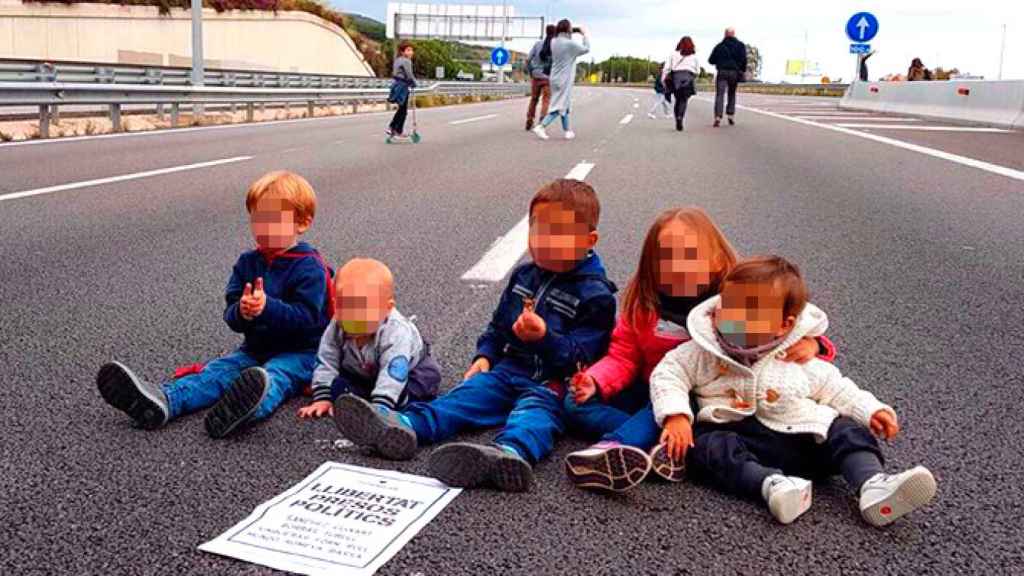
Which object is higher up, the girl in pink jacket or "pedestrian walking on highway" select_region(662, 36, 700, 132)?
"pedestrian walking on highway" select_region(662, 36, 700, 132)

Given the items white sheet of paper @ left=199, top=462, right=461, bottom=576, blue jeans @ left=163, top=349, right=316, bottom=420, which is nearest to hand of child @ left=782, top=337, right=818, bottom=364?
white sheet of paper @ left=199, top=462, right=461, bottom=576

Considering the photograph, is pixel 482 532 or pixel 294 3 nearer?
pixel 482 532

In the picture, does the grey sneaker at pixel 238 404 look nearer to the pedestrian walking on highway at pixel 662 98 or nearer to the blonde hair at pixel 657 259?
the blonde hair at pixel 657 259

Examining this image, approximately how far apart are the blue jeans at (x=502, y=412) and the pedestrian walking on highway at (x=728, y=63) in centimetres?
1835

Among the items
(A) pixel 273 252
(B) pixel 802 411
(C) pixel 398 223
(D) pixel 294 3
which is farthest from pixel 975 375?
(D) pixel 294 3

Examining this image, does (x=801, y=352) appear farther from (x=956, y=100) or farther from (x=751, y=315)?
(x=956, y=100)

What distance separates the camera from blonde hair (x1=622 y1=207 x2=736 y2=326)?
326 centimetres

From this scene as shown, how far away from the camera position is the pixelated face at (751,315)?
114 inches

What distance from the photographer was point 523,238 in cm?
692

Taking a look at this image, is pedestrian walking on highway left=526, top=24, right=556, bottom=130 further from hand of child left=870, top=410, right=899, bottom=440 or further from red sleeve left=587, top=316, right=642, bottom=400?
hand of child left=870, top=410, right=899, bottom=440

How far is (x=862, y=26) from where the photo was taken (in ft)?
93.8

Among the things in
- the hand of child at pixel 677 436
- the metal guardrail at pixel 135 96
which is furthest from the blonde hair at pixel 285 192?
the metal guardrail at pixel 135 96

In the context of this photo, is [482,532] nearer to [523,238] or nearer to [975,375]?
[975,375]

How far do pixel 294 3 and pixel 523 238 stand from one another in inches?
1850
